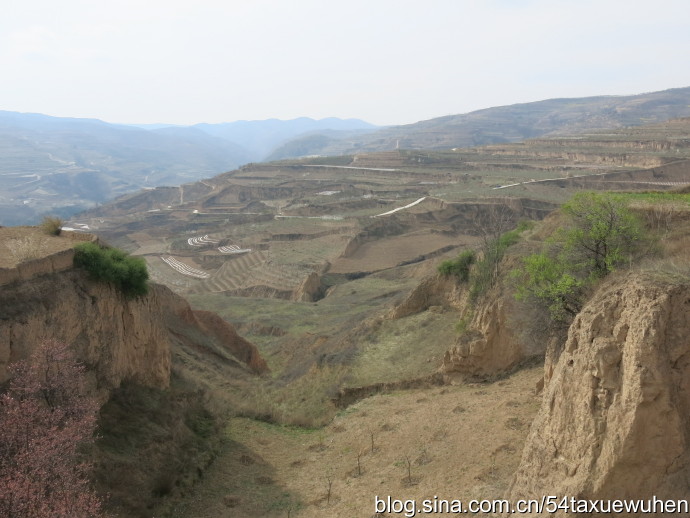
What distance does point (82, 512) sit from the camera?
7.91m

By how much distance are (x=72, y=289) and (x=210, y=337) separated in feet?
48.5

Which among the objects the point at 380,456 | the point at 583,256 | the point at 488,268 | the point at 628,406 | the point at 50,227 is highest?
the point at 50,227

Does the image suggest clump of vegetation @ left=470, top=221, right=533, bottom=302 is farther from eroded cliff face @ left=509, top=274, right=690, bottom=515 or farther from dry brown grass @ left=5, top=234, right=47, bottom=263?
dry brown grass @ left=5, top=234, right=47, bottom=263

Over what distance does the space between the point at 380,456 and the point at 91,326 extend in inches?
316

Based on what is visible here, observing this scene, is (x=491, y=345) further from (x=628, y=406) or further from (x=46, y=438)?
(x=46, y=438)

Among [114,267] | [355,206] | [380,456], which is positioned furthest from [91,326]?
[355,206]

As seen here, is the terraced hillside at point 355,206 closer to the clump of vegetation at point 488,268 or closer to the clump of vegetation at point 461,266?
the clump of vegetation at point 461,266

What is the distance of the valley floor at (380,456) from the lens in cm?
1106

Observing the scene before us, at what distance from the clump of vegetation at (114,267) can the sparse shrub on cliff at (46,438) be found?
3.40 metres

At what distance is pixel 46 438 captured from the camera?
8.73 m

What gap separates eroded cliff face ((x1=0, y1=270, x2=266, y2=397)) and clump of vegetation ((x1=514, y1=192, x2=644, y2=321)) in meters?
10.8

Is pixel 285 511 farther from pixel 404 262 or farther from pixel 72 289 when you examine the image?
pixel 404 262

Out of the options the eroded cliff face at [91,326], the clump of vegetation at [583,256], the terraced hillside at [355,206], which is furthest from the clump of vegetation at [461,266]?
the terraced hillside at [355,206]

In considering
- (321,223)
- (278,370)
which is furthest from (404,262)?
(278,370)
